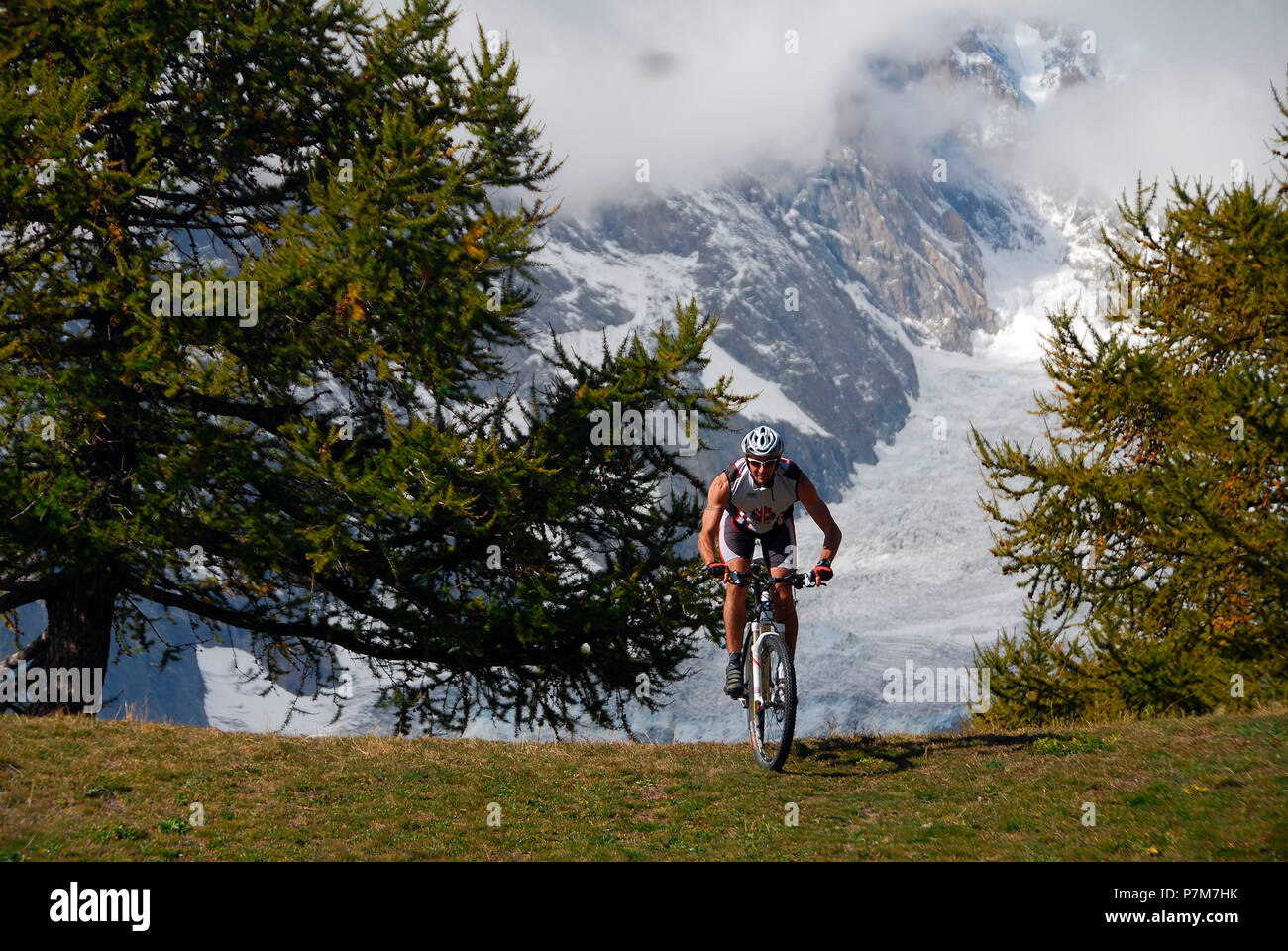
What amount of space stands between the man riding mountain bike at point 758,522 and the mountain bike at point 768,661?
0.29 feet

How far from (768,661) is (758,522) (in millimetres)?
1316

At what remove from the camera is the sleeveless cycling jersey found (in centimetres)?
959

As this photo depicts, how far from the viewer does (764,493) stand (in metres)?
9.59

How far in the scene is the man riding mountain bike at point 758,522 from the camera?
30.9 feet

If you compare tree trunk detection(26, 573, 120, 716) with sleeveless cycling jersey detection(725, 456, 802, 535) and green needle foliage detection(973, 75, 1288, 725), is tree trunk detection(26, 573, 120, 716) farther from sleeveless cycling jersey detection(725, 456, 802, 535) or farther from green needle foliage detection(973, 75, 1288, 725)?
green needle foliage detection(973, 75, 1288, 725)

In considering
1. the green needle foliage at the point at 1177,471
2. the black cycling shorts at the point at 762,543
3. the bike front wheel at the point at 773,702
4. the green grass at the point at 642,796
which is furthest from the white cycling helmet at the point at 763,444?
the green needle foliage at the point at 1177,471

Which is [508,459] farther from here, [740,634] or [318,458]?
[740,634]

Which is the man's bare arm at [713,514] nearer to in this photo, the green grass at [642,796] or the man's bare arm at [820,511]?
the man's bare arm at [820,511]

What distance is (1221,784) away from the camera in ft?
27.3

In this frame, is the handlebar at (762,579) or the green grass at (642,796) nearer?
the green grass at (642,796)

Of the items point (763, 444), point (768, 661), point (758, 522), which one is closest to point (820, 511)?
point (758, 522)

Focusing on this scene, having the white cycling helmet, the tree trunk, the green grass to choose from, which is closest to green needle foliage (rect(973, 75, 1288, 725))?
the green grass

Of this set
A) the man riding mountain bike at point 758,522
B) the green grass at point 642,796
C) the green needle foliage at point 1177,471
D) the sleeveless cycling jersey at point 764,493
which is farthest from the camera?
the green needle foliage at point 1177,471
